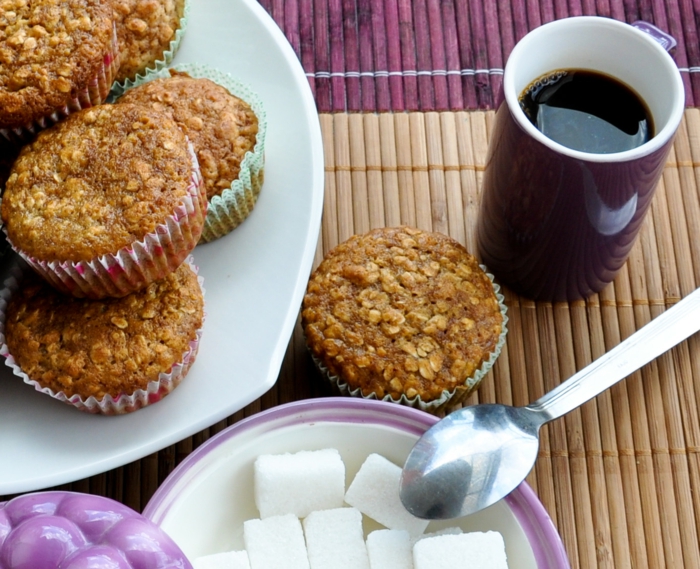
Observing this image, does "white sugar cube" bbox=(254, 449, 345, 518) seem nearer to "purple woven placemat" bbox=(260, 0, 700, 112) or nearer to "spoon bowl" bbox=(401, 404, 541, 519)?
"spoon bowl" bbox=(401, 404, 541, 519)

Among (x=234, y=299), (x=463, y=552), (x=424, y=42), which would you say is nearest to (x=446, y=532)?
(x=463, y=552)

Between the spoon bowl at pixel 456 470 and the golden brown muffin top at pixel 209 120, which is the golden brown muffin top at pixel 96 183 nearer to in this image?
the golden brown muffin top at pixel 209 120

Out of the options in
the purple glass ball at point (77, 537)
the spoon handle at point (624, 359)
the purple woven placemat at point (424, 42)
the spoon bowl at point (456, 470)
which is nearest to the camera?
the purple glass ball at point (77, 537)

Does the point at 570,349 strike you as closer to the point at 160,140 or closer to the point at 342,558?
the point at 342,558

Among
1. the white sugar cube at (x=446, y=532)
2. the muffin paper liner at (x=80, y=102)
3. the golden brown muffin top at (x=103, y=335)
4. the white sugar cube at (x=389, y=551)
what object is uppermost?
the muffin paper liner at (x=80, y=102)

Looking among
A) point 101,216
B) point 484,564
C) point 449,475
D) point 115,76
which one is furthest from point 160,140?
point 484,564

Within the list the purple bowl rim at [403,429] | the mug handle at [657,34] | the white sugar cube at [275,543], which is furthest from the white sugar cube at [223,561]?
the mug handle at [657,34]

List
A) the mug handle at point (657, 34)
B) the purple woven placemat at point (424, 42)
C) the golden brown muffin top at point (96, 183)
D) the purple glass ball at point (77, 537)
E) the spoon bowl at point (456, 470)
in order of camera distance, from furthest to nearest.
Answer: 1. the purple woven placemat at point (424, 42)
2. the mug handle at point (657, 34)
3. the spoon bowl at point (456, 470)
4. the golden brown muffin top at point (96, 183)
5. the purple glass ball at point (77, 537)
